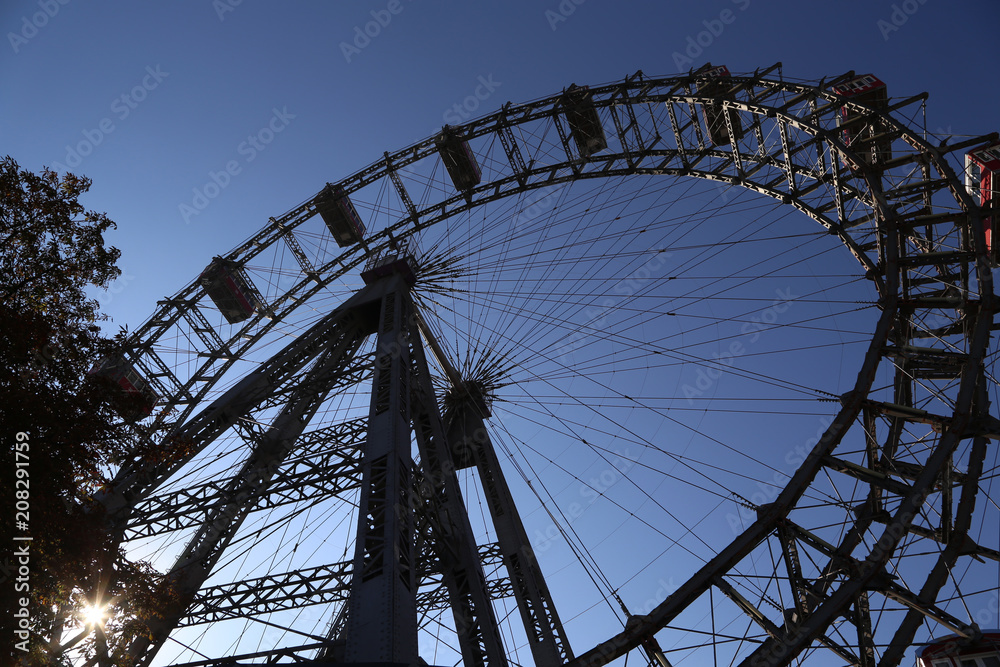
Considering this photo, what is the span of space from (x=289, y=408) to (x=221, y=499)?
3.07 metres

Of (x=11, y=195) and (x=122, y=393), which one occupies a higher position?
(x=11, y=195)

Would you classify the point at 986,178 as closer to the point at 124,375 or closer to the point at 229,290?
the point at 229,290

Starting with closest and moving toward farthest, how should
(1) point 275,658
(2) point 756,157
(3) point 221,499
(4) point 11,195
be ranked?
1. (1) point 275,658
2. (4) point 11,195
3. (3) point 221,499
4. (2) point 756,157

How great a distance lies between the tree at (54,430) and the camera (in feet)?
31.1

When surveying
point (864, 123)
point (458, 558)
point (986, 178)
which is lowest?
point (458, 558)

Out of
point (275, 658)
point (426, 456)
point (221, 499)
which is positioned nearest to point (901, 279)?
point (426, 456)

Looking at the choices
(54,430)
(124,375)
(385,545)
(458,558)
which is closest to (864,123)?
(458,558)

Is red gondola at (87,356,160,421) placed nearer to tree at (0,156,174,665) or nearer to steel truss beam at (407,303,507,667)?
tree at (0,156,174,665)

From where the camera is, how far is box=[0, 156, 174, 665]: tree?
31.1 ft

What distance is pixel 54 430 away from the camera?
1060 centimetres

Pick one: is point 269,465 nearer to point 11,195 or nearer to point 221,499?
point 221,499

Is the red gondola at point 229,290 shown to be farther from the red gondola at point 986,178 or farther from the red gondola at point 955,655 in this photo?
the red gondola at point 955,655

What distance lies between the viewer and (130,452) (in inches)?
510

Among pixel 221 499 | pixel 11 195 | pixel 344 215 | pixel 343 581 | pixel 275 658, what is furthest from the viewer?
pixel 344 215
